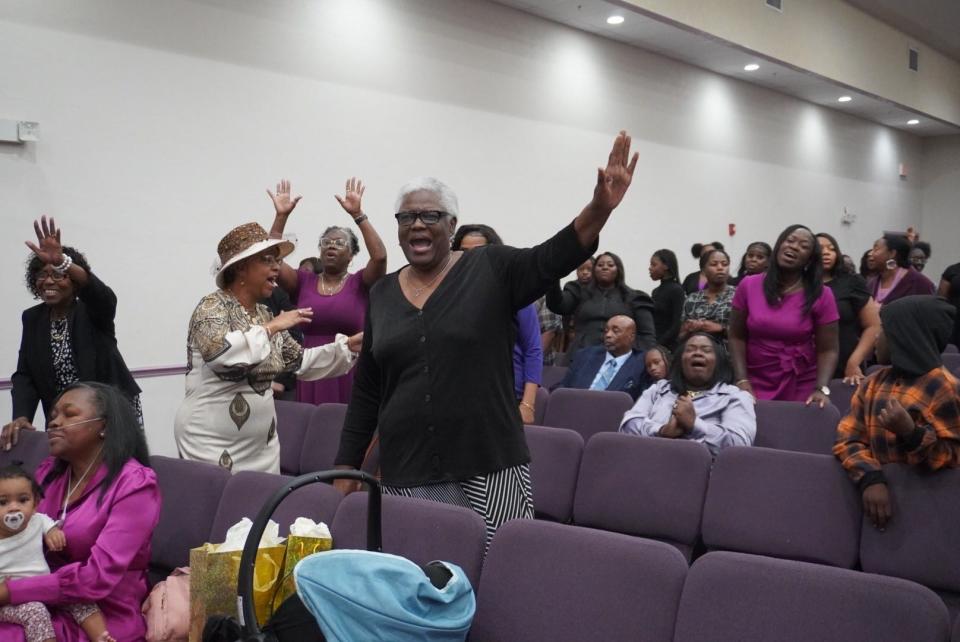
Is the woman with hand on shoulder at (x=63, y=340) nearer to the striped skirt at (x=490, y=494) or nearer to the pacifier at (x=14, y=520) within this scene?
the pacifier at (x=14, y=520)

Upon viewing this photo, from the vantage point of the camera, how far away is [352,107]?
703 centimetres

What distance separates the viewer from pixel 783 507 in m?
2.82

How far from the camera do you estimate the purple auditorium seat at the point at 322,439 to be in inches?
155

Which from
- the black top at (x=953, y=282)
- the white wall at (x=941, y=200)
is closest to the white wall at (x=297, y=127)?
the black top at (x=953, y=282)

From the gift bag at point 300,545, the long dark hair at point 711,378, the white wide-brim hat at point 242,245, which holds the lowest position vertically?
the gift bag at point 300,545

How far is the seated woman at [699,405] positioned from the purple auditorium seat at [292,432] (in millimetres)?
1423

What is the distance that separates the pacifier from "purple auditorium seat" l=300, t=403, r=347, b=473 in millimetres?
1621

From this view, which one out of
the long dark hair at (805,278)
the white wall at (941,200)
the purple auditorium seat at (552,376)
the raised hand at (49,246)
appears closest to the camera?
the raised hand at (49,246)

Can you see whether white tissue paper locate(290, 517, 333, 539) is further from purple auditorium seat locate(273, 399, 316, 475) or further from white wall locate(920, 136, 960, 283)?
white wall locate(920, 136, 960, 283)

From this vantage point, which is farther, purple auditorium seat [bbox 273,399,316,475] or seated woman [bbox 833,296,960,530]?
purple auditorium seat [bbox 273,399,316,475]

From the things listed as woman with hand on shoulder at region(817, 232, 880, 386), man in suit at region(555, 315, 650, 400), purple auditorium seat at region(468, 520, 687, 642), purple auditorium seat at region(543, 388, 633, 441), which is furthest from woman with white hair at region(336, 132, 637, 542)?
woman with hand on shoulder at region(817, 232, 880, 386)

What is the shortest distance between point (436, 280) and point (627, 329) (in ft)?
8.18

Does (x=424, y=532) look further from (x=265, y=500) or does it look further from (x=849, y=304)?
(x=849, y=304)

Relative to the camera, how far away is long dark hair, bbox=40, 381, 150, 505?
2.54 metres
